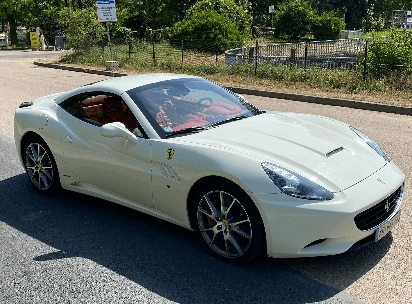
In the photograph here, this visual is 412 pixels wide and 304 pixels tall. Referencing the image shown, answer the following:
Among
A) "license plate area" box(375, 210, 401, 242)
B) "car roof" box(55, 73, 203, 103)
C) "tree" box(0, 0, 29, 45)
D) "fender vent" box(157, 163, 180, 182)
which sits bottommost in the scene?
"license plate area" box(375, 210, 401, 242)

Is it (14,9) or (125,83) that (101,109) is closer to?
(125,83)

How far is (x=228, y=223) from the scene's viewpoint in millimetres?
3799

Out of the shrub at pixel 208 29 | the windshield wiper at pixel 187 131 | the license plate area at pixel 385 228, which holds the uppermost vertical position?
the shrub at pixel 208 29

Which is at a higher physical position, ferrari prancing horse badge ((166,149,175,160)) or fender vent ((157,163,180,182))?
ferrari prancing horse badge ((166,149,175,160))


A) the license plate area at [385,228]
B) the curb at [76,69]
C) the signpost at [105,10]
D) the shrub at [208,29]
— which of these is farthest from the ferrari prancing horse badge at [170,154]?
the shrub at [208,29]

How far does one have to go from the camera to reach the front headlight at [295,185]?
3.44m

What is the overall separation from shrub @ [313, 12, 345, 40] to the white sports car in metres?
35.9

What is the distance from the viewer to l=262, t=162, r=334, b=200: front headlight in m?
3.44

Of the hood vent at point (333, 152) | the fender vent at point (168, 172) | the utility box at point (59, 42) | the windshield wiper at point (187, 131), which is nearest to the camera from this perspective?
the hood vent at point (333, 152)

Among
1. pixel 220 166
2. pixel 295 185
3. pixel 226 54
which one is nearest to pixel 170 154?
pixel 220 166

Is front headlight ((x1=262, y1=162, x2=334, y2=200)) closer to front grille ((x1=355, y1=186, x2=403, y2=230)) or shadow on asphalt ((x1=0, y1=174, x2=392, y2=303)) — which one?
front grille ((x1=355, y1=186, x2=403, y2=230))

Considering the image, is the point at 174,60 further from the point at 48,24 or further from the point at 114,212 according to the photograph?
the point at 48,24

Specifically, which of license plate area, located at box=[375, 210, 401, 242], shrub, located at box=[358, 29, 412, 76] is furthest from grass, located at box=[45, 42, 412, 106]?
license plate area, located at box=[375, 210, 401, 242]

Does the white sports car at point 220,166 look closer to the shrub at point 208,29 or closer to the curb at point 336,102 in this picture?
the curb at point 336,102
